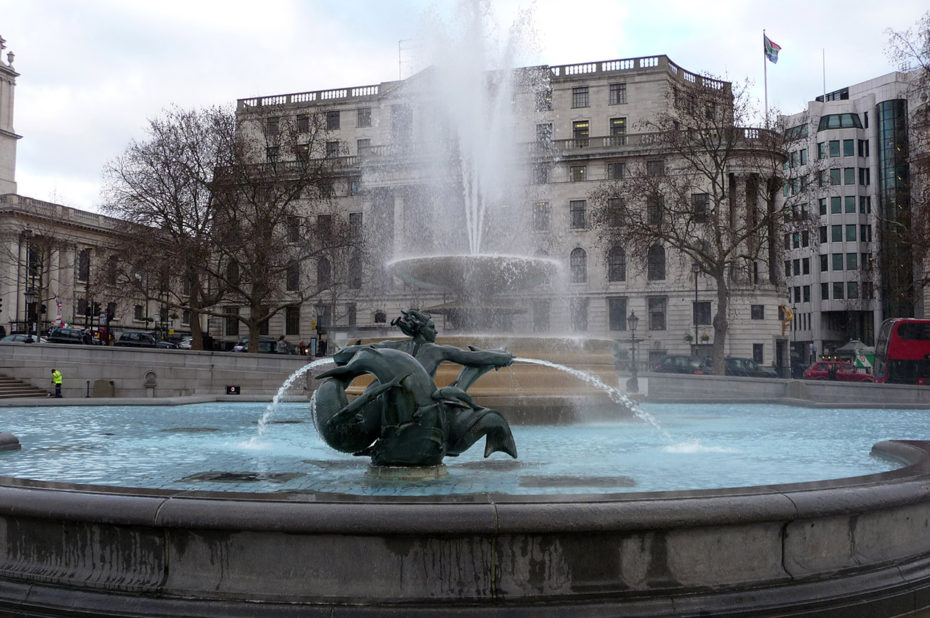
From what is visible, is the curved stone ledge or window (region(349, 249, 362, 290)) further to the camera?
window (region(349, 249, 362, 290))

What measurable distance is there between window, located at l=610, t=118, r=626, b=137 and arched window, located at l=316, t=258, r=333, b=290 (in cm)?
2398

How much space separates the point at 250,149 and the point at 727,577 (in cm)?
3933

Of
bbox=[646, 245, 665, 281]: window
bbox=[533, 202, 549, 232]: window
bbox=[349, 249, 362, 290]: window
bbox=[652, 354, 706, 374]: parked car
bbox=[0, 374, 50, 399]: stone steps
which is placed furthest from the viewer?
bbox=[533, 202, 549, 232]: window

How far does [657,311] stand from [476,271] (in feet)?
140

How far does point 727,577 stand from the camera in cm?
383

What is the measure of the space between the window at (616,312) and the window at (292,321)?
2367 cm

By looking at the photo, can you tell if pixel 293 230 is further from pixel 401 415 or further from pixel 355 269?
pixel 401 415

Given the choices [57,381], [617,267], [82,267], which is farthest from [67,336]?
[617,267]

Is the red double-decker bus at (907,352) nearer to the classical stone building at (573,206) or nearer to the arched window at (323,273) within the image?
the classical stone building at (573,206)

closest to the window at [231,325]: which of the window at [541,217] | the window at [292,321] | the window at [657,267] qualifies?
the window at [292,321]

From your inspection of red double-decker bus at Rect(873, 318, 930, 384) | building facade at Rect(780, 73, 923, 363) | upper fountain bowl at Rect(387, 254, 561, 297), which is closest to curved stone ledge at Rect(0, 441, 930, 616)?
upper fountain bowl at Rect(387, 254, 561, 297)

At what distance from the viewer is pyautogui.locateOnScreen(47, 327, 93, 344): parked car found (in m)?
41.7

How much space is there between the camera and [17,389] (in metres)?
30.2

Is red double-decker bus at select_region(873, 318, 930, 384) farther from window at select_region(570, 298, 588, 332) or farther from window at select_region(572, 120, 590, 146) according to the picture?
window at select_region(572, 120, 590, 146)
